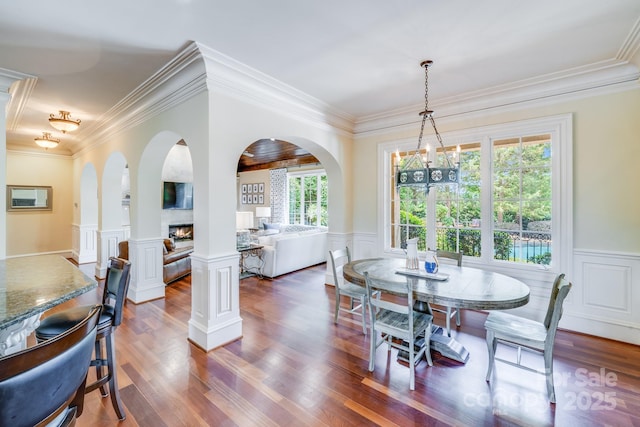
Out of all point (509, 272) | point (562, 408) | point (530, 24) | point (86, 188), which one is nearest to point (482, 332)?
point (509, 272)

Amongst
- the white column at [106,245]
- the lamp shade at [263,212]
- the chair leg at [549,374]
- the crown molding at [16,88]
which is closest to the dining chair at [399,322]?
the chair leg at [549,374]

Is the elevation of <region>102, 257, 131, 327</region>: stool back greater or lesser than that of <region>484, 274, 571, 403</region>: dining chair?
greater

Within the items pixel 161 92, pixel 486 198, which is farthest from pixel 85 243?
pixel 486 198

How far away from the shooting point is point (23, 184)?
21.2 ft

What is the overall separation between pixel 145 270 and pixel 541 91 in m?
5.69

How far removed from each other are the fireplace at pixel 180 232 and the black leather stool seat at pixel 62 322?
650 centimetres

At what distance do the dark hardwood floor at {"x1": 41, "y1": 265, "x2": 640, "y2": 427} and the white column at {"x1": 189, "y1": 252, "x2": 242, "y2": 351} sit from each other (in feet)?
0.37

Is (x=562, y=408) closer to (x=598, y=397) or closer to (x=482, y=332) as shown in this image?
(x=598, y=397)

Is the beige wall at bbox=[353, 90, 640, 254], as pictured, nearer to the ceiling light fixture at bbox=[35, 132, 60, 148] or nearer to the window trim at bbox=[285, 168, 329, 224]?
the window trim at bbox=[285, 168, 329, 224]

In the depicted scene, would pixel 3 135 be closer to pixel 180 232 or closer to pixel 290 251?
pixel 290 251

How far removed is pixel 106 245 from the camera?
5121 millimetres

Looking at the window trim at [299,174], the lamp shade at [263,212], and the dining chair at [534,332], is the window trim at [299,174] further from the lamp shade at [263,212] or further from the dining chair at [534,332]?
the dining chair at [534,332]

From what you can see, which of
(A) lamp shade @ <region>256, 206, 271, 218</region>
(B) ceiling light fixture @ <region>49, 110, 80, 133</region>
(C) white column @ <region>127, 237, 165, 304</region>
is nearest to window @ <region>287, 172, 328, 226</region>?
(A) lamp shade @ <region>256, 206, 271, 218</region>

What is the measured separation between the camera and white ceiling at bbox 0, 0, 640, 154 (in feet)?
6.53
